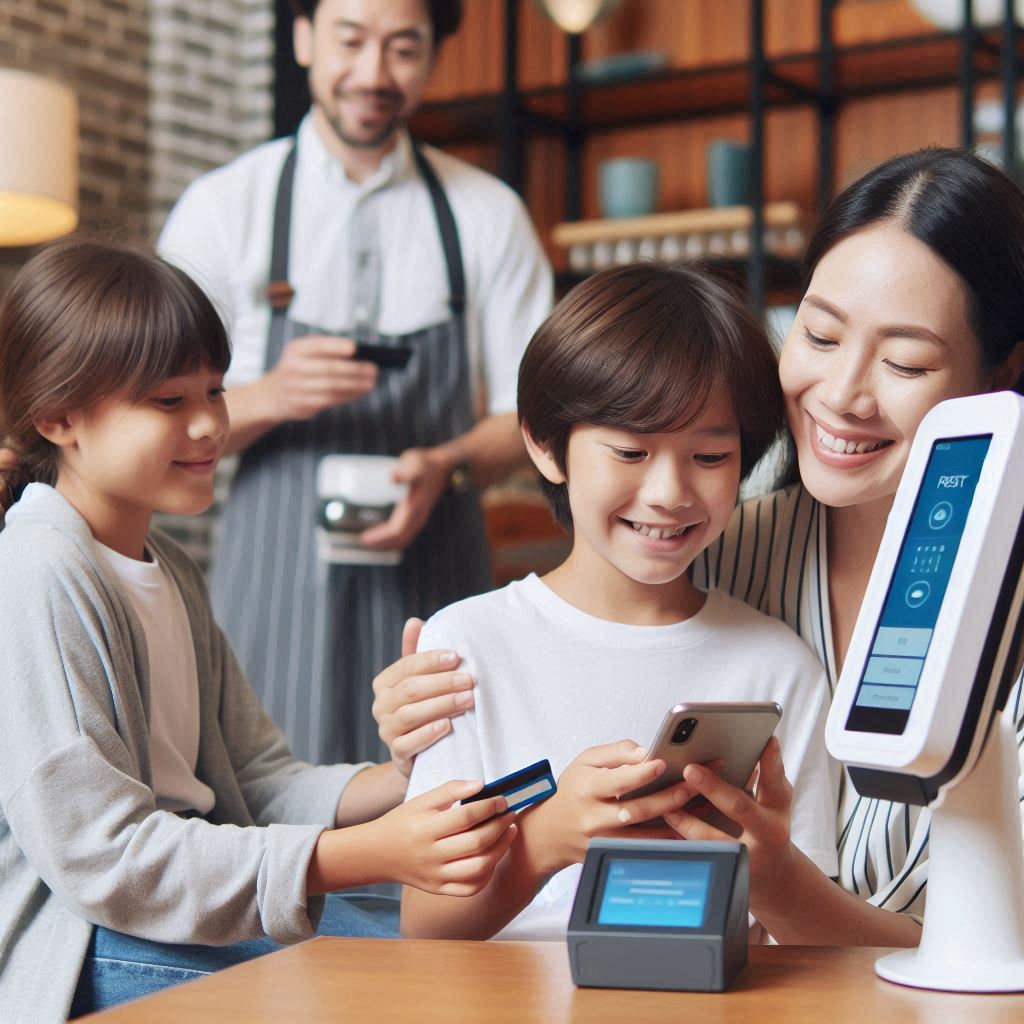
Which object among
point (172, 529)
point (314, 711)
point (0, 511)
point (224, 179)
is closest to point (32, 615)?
point (0, 511)

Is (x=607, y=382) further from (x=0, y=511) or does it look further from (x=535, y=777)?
(x=0, y=511)

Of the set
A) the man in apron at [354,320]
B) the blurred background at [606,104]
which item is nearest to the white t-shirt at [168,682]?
the man in apron at [354,320]

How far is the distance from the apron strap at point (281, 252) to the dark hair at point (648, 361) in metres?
1.29

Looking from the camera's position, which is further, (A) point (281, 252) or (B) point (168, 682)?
(A) point (281, 252)

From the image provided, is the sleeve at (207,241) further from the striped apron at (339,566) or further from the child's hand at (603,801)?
the child's hand at (603,801)

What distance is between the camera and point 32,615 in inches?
52.6

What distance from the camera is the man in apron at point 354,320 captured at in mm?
2725

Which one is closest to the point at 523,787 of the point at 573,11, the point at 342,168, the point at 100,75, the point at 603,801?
the point at 603,801

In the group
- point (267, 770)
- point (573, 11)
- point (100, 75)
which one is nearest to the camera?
point (267, 770)

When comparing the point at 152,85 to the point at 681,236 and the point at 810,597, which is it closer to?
the point at 681,236

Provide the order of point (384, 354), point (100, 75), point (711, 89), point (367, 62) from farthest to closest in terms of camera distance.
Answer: point (100, 75) < point (711, 89) < point (367, 62) < point (384, 354)

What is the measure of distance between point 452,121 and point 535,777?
15.7 ft

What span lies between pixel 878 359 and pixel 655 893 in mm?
633

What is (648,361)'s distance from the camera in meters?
1.42
